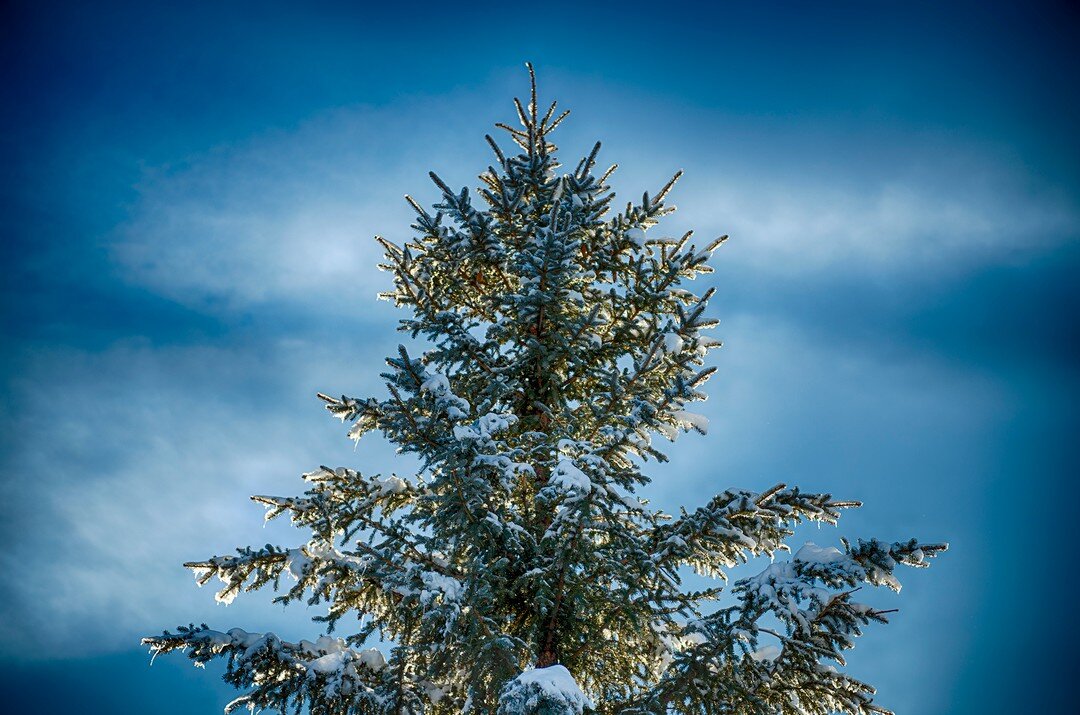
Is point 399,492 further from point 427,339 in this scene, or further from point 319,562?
point 427,339

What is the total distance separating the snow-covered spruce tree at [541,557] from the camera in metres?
5.21

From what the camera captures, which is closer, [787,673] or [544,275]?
[787,673]

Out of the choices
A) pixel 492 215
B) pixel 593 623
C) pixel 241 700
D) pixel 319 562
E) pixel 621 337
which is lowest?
pixel 241 700

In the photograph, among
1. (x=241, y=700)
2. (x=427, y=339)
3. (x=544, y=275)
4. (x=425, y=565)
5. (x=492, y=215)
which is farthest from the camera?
(x=492, y=215)

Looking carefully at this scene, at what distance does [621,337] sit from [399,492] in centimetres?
375

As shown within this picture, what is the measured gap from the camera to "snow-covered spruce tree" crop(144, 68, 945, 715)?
521cm

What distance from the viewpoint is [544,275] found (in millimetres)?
7234

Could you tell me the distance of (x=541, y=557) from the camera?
21.4 ft

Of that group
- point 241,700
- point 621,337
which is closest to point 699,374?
point 621,337

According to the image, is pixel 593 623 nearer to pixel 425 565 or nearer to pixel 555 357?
pixel 425 565

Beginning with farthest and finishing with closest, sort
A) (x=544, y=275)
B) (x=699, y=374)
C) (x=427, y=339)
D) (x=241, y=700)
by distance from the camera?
(x=427, y=339), (x=544, y=275), (x=699, y=374), (x=241, y=700)

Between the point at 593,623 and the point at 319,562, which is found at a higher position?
the point at 319,562

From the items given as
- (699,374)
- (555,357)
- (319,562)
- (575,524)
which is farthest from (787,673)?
(319,562)

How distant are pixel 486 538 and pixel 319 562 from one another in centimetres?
180
